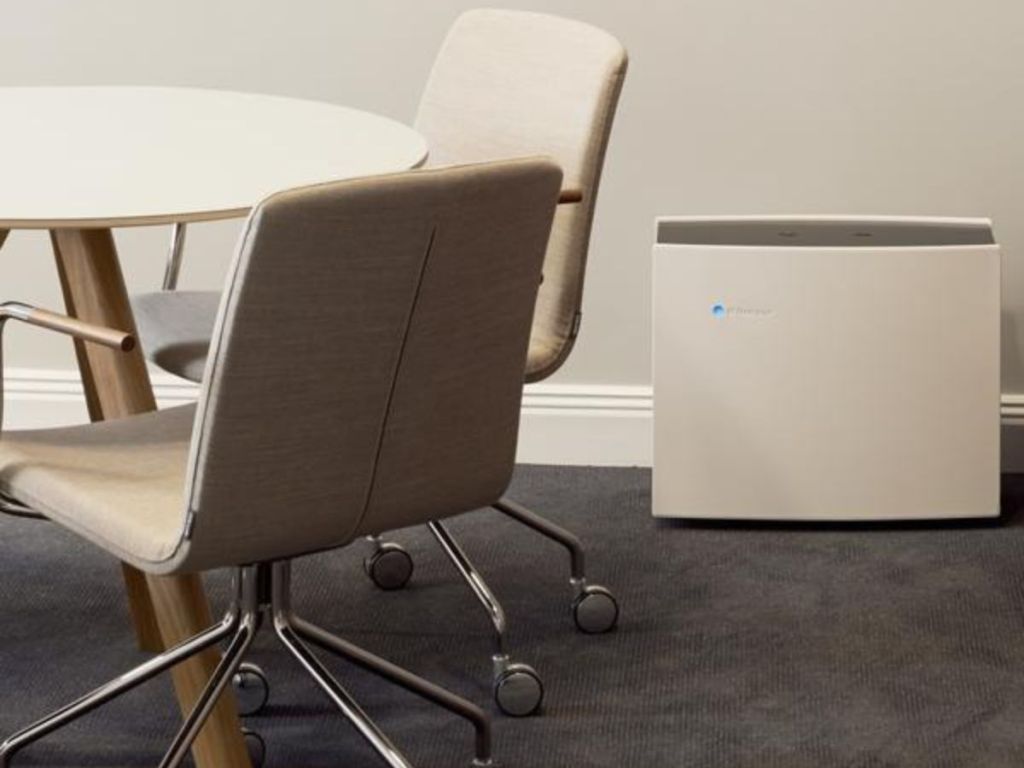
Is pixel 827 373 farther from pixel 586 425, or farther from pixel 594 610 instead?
pixel 594 610

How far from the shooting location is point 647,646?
3.26 meters

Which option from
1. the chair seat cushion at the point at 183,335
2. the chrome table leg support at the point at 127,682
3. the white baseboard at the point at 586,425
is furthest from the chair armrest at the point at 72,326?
the white baseboard at the point at 586,425

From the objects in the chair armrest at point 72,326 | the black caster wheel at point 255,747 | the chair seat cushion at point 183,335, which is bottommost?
the black caster wheel at point 255,747

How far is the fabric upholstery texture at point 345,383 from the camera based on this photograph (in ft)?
7.32

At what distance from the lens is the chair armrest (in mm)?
2277

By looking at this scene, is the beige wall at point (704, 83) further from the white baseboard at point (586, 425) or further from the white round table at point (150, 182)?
the white round table at point (150, 182)

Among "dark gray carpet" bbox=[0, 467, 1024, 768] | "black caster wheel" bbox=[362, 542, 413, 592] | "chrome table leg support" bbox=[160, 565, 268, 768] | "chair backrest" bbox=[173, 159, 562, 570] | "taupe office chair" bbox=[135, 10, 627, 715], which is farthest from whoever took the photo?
"black caster wheel" bbox=[362, 542, 413, 592]

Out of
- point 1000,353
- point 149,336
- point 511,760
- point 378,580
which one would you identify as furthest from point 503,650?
point 1000,353

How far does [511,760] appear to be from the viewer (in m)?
2.87

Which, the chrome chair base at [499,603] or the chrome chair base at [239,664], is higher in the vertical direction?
the chrome chair base at [239,664]

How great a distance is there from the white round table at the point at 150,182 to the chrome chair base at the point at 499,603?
0.44 metres

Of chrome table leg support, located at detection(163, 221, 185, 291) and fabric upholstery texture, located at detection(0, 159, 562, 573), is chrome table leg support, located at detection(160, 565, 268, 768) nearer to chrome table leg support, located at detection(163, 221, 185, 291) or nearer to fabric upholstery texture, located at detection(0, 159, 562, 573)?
fabric upholstery texture, located at detection(0, 159, 562, 573)

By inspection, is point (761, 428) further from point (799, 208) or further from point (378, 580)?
point (378, 580)

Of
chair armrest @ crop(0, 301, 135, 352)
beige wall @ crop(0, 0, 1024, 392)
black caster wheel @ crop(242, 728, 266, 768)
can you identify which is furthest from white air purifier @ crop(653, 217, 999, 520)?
chair armrest @ crop(0, 301, 135, 352)
